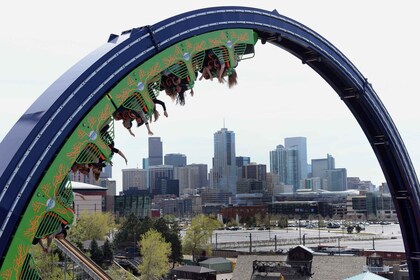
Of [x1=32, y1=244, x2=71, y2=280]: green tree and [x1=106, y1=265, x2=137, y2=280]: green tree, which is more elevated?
[x1=32, y1=244, x2=71, y2=280]: green tree

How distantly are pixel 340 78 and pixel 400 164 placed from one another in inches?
131

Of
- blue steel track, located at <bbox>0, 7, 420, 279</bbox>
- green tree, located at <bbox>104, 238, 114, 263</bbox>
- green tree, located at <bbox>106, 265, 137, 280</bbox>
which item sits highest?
blue steel track, located at <bbox>0, 7, 420, 279</bbox>

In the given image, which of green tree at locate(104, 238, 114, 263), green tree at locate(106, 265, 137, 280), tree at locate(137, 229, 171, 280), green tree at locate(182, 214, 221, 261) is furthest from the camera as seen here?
green tree at locate(182, 214, 221, 261)

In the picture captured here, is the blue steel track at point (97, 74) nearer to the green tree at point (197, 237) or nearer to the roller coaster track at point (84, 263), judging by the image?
the roller coaster track at point (84, 263)

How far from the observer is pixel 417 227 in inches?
659

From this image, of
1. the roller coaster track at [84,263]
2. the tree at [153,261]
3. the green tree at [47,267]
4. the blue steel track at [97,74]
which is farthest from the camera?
the tree at [153,261]

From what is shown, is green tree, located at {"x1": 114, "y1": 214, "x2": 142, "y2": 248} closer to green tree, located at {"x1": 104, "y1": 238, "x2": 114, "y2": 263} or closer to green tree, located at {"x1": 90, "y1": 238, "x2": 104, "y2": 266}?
green tree, located at {"x1": 104, "y1": 238, "x2": 114, "y2": 263}

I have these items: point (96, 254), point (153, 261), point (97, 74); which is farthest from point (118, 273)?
point (97, 74)

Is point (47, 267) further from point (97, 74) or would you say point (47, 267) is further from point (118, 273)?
point (97, 74)

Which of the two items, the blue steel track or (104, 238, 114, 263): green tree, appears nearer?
the blue steel track

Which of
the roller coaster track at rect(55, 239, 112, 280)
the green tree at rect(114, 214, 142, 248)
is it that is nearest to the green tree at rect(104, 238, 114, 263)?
the green tree at rect(114, 214, 142, 248)

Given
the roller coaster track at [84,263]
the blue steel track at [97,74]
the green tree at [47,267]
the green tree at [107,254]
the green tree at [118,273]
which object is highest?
the blue steel track at [97,74]

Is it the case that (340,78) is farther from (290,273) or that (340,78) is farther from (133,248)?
(133,248)

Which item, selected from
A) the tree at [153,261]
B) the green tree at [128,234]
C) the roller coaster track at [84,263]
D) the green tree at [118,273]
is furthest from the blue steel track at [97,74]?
the green tree at [128,234]
